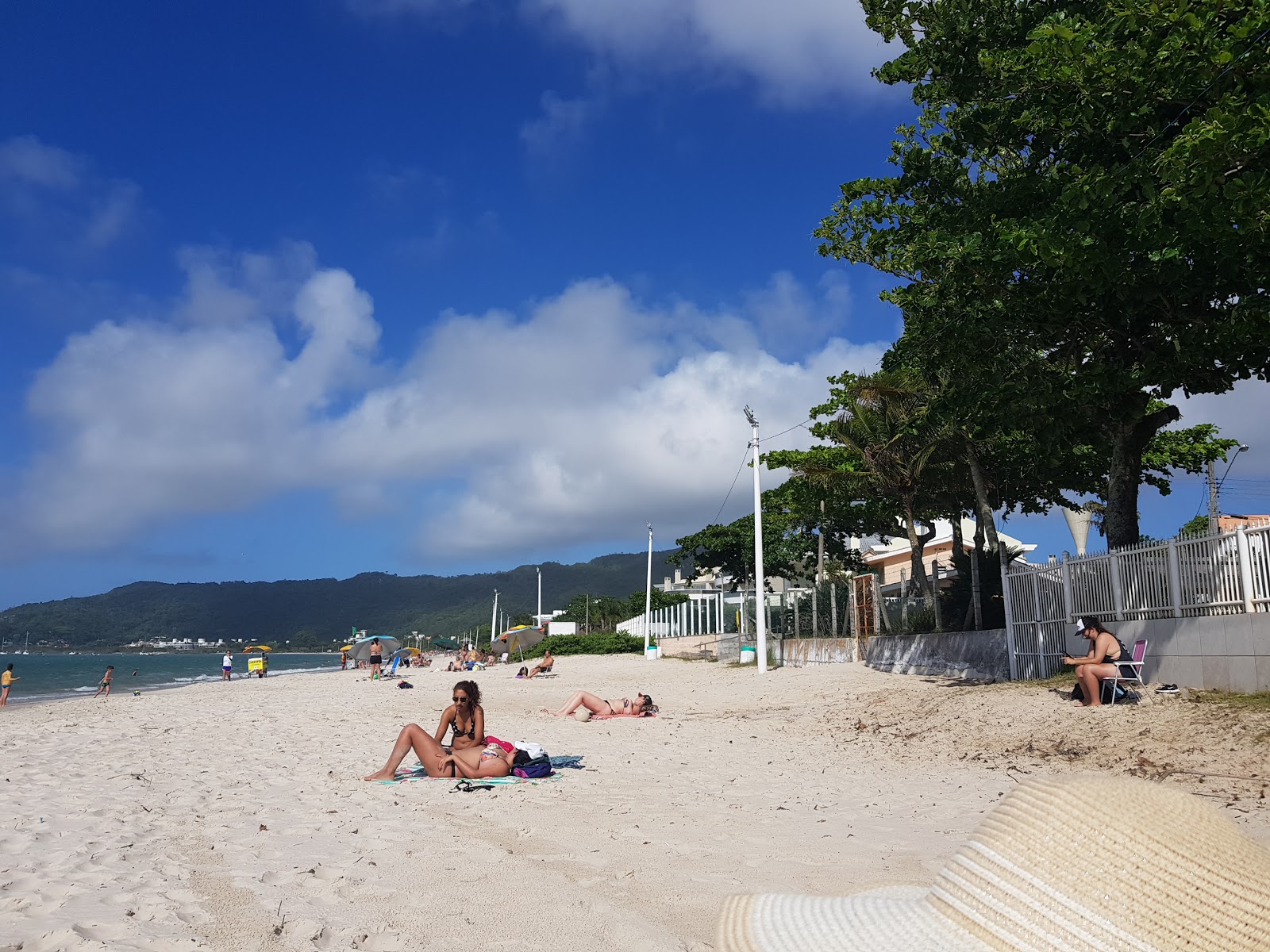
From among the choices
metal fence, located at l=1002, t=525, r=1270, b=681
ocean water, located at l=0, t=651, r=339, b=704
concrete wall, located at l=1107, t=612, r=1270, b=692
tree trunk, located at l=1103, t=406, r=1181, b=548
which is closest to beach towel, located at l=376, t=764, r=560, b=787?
concrete wall, located at l=1107, t=612, r=1270, b=692

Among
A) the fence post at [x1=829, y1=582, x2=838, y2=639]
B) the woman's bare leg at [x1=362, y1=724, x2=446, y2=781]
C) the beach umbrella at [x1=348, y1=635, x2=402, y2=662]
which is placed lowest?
the beach umbrella at [x1=348, y1=635, x2=402, y2=662]

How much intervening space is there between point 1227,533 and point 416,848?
9.17 metres

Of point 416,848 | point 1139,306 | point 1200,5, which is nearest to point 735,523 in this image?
point 1139,306

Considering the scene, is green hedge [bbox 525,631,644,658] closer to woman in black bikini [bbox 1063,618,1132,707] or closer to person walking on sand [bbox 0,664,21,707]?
person walking on sand [bbox 0,664,21,707]

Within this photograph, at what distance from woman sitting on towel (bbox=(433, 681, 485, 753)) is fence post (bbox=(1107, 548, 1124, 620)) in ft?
28.0

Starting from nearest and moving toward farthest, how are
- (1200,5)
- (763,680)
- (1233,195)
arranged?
1. (1233,195)
2. (1200,5)
3. (763,680)

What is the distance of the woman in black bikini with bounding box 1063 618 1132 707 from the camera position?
34.8 ft

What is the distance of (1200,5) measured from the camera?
363 inches

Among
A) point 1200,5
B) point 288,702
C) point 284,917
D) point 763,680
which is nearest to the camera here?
point 284,917

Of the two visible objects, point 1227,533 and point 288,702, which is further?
point 288,702

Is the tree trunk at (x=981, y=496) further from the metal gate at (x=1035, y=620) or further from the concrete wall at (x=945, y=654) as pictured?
the metal gate at (x=1035, y=620)

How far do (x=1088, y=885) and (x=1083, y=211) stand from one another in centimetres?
979

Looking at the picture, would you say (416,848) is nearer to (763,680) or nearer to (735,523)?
(763,680)

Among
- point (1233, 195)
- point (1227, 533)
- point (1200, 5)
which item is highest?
point (1200, 5)
